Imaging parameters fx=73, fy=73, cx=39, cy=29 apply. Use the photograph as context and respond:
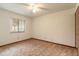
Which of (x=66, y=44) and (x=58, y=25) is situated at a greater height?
(x=58, y=25)

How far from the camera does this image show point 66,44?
2.46m

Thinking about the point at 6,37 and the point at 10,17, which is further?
the point at 10,17

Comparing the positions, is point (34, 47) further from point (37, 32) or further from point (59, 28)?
point (59, 28)

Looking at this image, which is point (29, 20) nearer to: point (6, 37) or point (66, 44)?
point (6, 37)

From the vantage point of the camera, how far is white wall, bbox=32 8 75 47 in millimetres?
2072

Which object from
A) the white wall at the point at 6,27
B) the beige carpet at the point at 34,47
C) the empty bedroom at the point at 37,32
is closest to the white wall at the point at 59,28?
the empty bedroom at the point at 37,32

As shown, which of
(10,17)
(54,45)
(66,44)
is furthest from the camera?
(10,17)

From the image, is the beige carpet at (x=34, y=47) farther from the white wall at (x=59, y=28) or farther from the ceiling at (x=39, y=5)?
the ceiling at (x=39, y=5)

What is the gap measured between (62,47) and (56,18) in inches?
43.6

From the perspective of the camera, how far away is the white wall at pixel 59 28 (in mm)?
2072

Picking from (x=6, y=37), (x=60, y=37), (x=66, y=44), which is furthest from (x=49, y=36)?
(x=6, y=37)

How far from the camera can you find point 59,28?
2607mm

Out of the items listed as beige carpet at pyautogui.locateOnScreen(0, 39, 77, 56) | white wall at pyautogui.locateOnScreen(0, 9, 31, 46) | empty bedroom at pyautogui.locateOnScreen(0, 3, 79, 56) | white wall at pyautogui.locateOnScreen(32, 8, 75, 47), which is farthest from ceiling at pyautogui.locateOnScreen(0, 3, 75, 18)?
beige carpet at pyautogui.locateOnScreen(0, 39, 77, 56)

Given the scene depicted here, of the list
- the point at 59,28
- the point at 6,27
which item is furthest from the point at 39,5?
the point at 6,27
